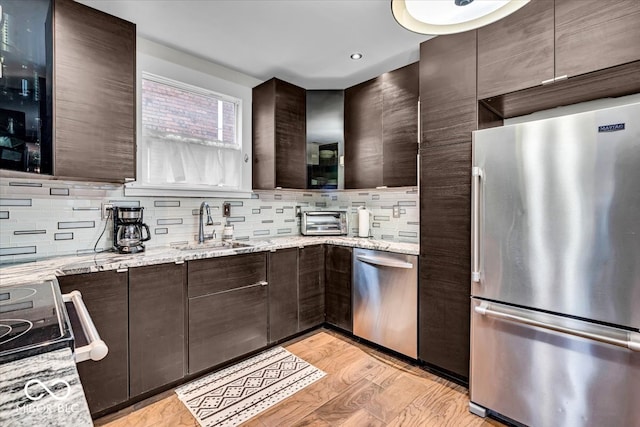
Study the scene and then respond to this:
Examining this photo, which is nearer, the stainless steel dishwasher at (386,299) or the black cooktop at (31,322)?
the black cooktop at (31,322)

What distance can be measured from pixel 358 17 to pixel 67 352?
2.29 m

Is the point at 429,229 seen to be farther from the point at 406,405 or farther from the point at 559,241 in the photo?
the point at 406,405

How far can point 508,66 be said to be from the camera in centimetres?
179

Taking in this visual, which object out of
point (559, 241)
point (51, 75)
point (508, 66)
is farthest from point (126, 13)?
point (559, 241)

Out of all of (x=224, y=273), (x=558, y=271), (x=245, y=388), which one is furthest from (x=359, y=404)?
(x=558, y=271)

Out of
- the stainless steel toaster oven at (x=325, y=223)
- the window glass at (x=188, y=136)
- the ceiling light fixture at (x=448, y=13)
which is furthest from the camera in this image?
the stainless steel toaster oven at (x=325, y=223)

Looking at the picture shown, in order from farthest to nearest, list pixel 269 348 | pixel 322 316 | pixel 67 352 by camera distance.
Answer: pixel 322 316
pixel 269 348
pixel 67 352

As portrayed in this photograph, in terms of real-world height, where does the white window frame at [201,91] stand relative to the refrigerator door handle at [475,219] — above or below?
above

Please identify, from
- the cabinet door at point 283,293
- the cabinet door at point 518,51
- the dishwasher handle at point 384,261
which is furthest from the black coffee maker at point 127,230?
the cabinet door at point 518,51

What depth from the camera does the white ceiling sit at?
1.96 metres

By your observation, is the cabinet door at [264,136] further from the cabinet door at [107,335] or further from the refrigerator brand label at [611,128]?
the refrigerator brand label at [611,128]

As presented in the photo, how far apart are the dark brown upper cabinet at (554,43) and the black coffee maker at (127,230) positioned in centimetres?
248

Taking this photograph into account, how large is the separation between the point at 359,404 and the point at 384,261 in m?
1.03

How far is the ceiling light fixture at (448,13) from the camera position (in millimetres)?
1179
